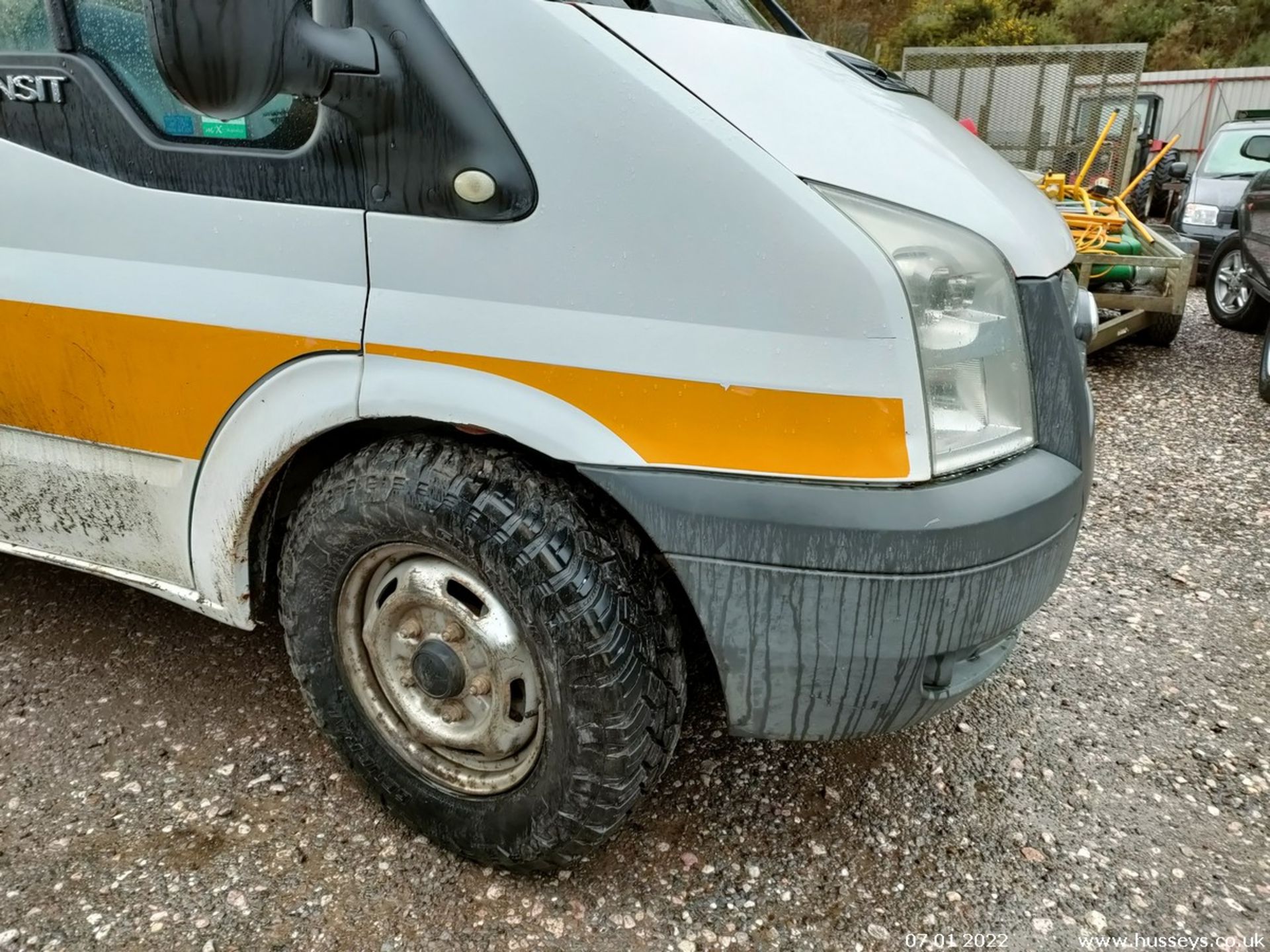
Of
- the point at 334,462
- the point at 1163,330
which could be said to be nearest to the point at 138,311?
the point at 334,462

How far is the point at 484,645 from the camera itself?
6.11ft

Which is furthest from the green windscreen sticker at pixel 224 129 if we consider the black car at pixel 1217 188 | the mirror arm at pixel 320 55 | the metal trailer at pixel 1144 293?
the black car at pixel 1217 188

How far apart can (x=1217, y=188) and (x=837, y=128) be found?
9.21 m

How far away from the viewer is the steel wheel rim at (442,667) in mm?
1862

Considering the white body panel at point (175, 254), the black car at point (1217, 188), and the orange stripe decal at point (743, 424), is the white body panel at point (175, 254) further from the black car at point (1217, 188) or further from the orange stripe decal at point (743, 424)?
the black car at point (1217, 188)

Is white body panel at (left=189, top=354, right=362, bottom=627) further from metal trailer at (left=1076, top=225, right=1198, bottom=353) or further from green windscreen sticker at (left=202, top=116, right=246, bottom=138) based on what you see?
metal trailer at (left=1076, top=225, right=1198, bottom=353)

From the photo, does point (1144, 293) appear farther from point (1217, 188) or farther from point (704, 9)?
point (704, 9)

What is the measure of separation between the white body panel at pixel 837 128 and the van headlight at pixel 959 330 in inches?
1.6

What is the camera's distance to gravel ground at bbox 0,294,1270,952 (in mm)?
1949

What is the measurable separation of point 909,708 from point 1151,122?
16.6 meters

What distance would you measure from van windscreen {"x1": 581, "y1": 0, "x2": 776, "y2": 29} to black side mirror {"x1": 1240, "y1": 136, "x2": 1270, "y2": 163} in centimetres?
645

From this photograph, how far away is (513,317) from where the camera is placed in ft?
5.42

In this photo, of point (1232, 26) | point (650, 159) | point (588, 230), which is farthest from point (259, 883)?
point (1232, 26)

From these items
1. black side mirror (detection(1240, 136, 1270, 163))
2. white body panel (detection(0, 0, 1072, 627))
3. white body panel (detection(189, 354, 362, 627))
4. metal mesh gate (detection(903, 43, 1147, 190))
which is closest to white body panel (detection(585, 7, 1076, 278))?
white body panel (detection(0, 0, 1072, 627))
